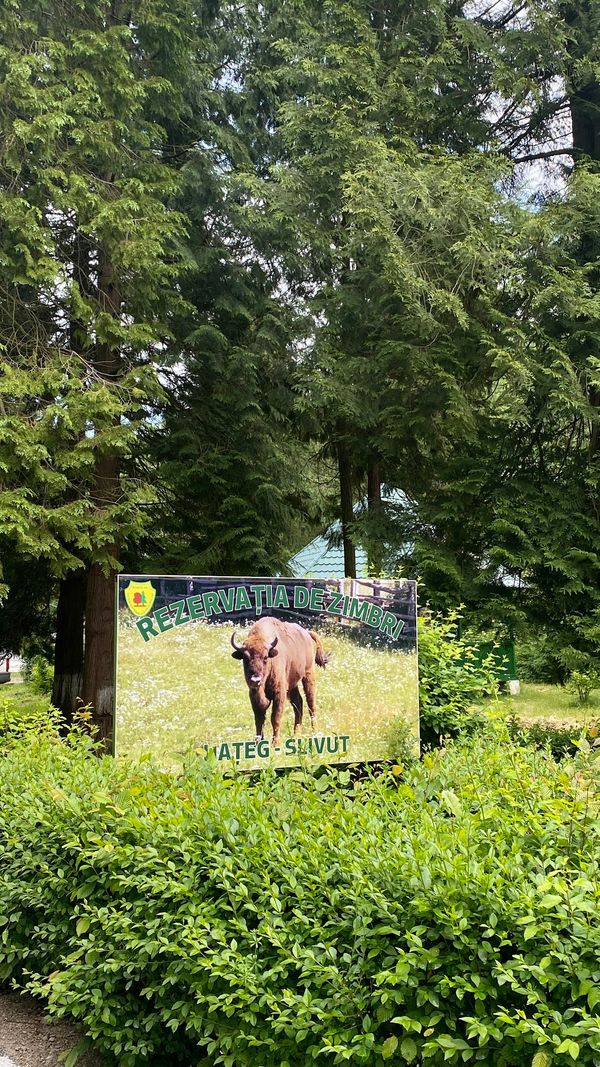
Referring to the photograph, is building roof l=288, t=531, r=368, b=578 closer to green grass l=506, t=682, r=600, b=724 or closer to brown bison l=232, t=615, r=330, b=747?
green grass l=506, t=682, r=600, b=724

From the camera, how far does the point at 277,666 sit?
6.29 m

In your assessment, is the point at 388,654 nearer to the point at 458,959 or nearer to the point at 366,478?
the point at 458,959

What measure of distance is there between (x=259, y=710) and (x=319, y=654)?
66 centimetres

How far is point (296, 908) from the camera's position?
112 inches

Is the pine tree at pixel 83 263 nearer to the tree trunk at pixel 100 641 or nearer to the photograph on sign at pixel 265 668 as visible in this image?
the tree trunk at pixel 100 641

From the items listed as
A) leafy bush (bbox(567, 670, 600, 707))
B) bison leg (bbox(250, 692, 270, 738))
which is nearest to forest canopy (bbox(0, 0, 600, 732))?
leafy bush (bbox(567, 670, 600, 707))

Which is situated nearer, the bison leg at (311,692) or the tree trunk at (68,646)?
the bison leg at (311,692)

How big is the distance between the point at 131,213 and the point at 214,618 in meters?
5.98

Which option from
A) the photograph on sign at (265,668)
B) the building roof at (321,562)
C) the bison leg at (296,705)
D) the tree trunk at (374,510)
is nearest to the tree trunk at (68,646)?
the tree trunk at (374,510)

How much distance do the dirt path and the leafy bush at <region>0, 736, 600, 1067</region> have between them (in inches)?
7.6

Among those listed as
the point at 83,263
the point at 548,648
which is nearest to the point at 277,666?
the point at 548,648

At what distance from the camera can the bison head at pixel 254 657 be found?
6.16m

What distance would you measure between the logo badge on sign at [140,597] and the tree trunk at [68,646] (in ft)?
25.4

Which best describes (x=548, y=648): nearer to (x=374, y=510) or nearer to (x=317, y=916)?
(x=374, y=510)
